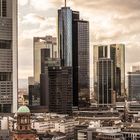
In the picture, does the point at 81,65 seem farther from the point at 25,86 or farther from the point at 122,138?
the point at 122,138

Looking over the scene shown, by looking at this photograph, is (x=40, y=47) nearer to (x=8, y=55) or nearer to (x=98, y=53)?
(x=98, y=53)

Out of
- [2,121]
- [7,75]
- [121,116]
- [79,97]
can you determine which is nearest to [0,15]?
[7,75]

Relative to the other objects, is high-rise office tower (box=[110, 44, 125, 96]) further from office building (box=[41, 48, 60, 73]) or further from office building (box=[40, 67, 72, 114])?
office building (box=[40, 67, 72, 114])

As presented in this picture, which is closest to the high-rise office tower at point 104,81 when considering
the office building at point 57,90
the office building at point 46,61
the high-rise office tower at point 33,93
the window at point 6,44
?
the office building at point 46,61

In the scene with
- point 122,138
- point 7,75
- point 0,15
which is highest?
point 0,15

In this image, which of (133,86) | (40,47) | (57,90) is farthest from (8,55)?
(133,86)
